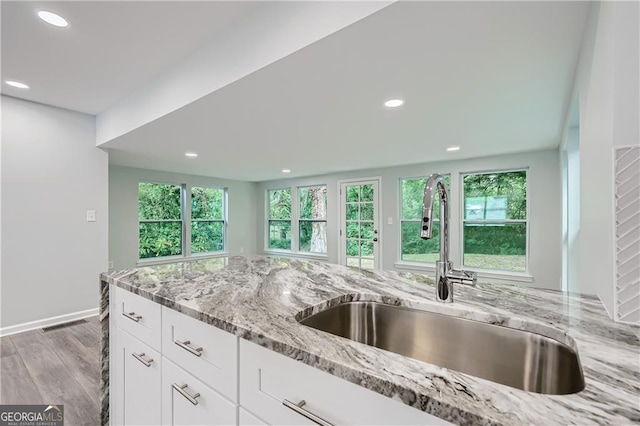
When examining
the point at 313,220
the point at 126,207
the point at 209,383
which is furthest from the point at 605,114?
the point at 126,207

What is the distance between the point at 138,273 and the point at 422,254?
175 inches

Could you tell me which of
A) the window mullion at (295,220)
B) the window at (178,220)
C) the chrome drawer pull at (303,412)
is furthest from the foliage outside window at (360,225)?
the chrome drawer pull at (303,412)

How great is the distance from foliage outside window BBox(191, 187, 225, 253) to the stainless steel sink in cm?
573

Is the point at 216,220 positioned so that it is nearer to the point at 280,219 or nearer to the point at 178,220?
the point at 178,220

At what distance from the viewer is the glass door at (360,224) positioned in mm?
5629

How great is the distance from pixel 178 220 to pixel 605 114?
20.6 ft

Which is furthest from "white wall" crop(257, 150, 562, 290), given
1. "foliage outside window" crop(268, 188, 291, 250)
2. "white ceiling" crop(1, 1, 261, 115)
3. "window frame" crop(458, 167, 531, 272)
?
"white ceiling" crop(1, 1, 261, 115)

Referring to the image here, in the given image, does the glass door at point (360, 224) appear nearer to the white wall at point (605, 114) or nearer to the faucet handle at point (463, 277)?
the white wall at point (605, 114)

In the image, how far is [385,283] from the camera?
1.44 m

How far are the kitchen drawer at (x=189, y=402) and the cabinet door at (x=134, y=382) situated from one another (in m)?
0.08

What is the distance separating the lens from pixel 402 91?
2.12 meters

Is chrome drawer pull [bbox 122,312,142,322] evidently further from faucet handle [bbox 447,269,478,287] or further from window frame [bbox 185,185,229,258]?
window frame [bbox 185,185,229,258]

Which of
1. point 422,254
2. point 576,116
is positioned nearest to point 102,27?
point 576,116

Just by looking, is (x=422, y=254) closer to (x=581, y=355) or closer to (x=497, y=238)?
(x=497, y=238)
